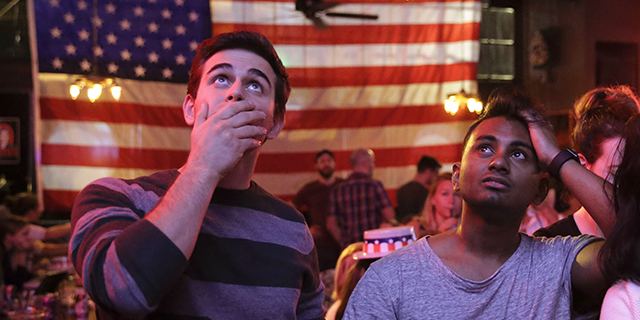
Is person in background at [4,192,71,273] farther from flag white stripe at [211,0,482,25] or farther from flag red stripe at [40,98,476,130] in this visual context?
flag white stripe at [211,0,482,25]

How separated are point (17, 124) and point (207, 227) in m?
8.07

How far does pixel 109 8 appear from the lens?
232 inches

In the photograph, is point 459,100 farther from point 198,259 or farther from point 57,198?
point 198,259

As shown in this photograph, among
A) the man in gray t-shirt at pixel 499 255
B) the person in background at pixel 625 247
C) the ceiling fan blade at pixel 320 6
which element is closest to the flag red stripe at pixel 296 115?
the ceiling fan blade at pixel 320 6

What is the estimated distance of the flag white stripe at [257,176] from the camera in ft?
18.7

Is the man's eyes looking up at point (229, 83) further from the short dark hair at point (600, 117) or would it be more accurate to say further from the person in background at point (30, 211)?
the person in background at point (30, 211)

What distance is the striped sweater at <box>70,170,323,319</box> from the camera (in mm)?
881

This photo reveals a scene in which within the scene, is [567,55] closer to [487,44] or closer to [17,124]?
[487,44]

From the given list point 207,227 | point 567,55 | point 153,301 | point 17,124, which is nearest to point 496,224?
point 207,227

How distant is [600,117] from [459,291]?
2.51 ft

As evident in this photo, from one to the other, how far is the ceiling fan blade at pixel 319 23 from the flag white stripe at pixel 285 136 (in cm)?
108

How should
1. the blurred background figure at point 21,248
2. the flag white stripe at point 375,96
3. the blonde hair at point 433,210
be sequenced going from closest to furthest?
the blonde hair at point 433,210 → the blurred background figure at point 21,248 → the flag white stripe at point 375,96

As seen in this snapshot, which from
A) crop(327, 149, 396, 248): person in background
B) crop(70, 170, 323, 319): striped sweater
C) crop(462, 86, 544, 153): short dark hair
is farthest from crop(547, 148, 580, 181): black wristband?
crop(327, 149, 396, 248): person in background

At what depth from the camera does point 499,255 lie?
1350mm
